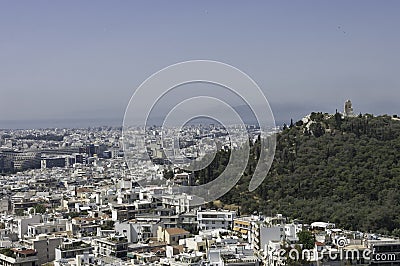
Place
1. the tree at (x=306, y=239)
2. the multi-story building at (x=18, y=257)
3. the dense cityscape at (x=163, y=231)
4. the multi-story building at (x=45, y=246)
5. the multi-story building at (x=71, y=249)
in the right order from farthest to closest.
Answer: the multi-story building at (x=45, y=246)
the multi-story building at (x=71, y=249)
the multi-story building at (x=18, y=257)
the tree at (x=306, y=239)
the dense cityscape at (x=163, y=231)

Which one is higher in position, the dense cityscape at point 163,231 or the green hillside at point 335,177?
the green hillside at point 335,177

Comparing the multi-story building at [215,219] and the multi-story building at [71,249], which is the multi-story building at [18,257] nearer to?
the multi-story building at [71,249]

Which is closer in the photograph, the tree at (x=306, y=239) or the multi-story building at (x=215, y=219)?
the tree at (x=306, y=239)

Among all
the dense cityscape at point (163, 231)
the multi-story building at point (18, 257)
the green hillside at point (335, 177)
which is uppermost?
the green hillside at point (335, 177)

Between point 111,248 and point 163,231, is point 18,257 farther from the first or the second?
point 163,231

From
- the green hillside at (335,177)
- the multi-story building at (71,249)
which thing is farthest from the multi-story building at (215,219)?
the multi-story building at (71,249)

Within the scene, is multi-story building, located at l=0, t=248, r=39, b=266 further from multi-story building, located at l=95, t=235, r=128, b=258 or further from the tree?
the tree

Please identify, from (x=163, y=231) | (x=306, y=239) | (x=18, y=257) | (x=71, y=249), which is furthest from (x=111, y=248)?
(x=306, y=239)

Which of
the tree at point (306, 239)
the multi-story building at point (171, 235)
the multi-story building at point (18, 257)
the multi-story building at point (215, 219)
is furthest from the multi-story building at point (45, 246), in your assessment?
the tree at point (306, 239)

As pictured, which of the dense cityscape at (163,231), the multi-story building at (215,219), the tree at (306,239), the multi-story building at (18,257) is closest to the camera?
the dense cityscape at (163,231)

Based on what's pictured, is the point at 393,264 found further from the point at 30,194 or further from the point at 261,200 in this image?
the point at 30,194

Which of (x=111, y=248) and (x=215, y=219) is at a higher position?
(x=215, y=219)
